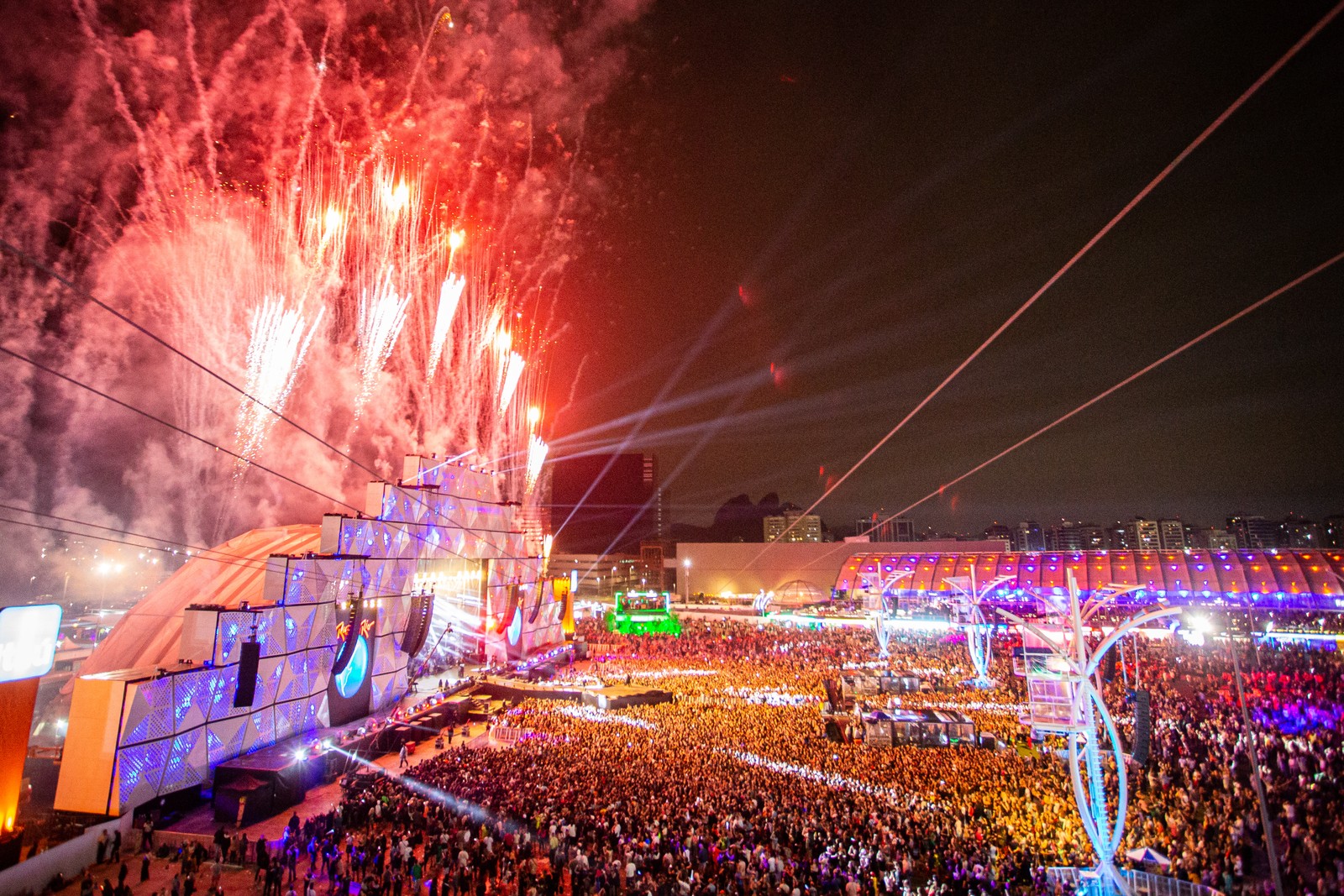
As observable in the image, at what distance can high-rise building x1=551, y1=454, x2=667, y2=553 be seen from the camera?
317 feet

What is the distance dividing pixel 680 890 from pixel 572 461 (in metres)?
90.3

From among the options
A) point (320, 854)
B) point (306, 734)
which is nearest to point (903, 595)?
point (306, 734)

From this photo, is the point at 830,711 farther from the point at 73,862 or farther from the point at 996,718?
the point at 73,862

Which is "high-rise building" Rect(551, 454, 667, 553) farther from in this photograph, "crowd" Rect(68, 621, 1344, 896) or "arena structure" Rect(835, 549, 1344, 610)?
"crowd" Rect(68, 621, 1344, 896)

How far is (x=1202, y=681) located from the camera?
26.8 m

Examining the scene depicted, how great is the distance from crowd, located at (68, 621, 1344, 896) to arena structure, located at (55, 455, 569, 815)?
4.91m

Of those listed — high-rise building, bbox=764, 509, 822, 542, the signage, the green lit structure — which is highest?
high-rise building, bbox=764, 509, 822, 542

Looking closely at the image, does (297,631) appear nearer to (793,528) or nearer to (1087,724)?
(1087,724)

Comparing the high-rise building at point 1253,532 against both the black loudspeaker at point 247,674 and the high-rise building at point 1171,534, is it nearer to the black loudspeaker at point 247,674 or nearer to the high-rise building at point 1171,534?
the high-rise building at point 1171,534

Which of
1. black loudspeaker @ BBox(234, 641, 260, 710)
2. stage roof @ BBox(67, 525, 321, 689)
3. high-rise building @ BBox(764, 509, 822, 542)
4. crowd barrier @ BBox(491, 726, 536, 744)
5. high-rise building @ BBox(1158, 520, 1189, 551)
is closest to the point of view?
black loudspeaker @ BBox(234, 641, 260, 710)

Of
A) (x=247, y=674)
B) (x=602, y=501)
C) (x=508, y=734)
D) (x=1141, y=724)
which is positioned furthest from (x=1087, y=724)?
(x=602, y=501)

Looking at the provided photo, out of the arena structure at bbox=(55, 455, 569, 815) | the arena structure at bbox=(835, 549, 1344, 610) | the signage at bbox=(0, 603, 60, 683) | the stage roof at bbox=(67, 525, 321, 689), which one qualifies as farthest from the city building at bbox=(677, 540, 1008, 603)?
the signage at bbox=(0, 603, 60, 683)

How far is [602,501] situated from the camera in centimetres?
9806

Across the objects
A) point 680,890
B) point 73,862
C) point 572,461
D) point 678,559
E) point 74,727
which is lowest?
point 73,862
